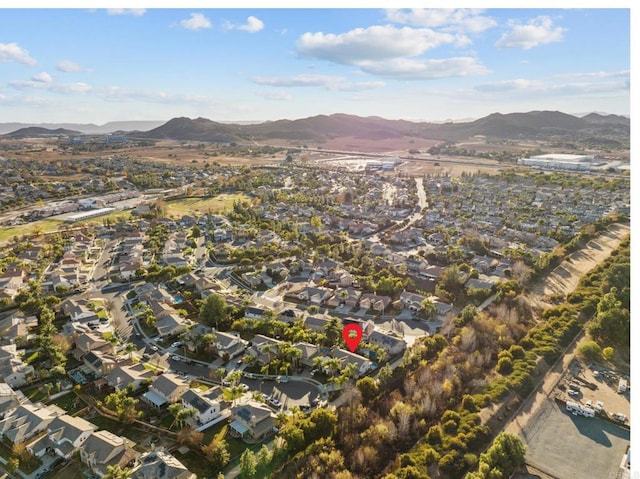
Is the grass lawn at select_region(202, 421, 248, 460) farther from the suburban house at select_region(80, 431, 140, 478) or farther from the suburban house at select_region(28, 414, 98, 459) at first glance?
the suburban house at select_region(28, 414, 98, 459)

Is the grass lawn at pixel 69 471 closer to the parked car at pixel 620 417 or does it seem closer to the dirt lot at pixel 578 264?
the parked car at pixel 620 417

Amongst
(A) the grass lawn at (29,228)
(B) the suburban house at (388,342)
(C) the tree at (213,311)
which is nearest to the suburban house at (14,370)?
(C) the tree at (213,311)

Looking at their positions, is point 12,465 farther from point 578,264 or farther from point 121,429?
point 578,264

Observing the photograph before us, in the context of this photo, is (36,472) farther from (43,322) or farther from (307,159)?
(307,159)

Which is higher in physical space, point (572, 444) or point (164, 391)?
point (164, 391)

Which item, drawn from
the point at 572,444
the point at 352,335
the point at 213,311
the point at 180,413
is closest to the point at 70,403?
the point at 180,413

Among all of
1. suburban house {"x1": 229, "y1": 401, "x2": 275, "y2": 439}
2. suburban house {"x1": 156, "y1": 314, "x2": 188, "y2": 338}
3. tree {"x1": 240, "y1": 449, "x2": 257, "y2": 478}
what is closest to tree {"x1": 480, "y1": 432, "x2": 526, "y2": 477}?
tree {"x1": 240, "y1": 449, "x2": 257, "y2": 478}
